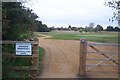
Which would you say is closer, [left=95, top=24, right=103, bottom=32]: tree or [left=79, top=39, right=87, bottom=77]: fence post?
[left=79, top=39, right=87, bottom=77]: fence post

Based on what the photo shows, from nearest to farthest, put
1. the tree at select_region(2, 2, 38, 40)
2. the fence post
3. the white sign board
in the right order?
the white sign board, the fence post, the tree at select_region(2, 2, 38, 40)

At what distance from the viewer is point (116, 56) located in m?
15.8

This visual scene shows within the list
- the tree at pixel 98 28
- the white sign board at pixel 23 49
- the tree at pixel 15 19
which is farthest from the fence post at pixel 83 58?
the tree at pixel 98 28

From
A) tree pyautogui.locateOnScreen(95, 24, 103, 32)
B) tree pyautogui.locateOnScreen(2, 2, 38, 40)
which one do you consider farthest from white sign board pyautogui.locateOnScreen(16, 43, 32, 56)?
tree pyautogui.locateOnScreen(95, 24, 103, 32)

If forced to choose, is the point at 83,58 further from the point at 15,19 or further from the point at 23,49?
the point at 15,19

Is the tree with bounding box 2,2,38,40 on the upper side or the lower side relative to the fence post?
upper

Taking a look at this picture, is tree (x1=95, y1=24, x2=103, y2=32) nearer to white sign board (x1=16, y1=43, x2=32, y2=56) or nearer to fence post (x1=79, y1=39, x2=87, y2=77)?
fence post (x1=79, y1=39, x2=87, y2=77)

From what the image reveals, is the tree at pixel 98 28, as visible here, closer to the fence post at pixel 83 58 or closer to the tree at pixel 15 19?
the tree at pixel 15 19

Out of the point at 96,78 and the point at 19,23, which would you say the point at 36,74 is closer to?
the point at 96,78

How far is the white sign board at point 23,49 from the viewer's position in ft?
45.4

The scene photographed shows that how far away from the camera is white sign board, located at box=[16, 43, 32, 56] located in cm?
1384

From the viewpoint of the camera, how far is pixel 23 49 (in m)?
13.9

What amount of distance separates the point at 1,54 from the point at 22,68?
118 centimetres

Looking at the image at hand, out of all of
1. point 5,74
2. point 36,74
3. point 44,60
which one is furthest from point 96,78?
point 44,60
